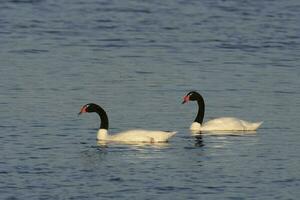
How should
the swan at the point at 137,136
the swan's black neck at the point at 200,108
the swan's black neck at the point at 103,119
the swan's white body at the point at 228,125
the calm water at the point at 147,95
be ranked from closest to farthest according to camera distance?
the calm water at the point at 147,95 → the swan at the point at 137,136 → the swan's black neck at the point at 103,119 → the swan's white body at the point at 228,125 → the swan's black neck at the point at 200,108

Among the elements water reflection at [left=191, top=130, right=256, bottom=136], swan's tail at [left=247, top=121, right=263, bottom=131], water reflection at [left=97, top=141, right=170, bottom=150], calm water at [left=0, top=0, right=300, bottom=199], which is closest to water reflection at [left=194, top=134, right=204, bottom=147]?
calm water at [left=0, top=0, right=300, bottom=199]

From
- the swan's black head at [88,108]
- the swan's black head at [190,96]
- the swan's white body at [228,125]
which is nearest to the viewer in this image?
the swan's black head at [88,108]

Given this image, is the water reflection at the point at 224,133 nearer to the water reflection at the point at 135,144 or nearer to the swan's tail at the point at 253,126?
the swan's tail at the point at 253,126

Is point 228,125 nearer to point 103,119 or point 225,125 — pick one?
point 225,125

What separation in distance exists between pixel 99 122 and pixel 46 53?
9.15 meters

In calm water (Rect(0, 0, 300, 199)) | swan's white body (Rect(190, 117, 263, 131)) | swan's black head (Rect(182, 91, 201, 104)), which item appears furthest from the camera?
swan's black head (Rect(182, 91, 201, 104))

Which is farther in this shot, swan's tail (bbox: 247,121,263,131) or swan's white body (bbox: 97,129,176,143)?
swan's tail (bbox: 247,121,263,131)

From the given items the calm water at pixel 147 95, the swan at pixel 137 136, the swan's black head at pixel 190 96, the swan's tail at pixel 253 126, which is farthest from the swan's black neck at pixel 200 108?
the swan at pixel 137 136

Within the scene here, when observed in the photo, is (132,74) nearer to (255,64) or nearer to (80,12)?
(255,64)

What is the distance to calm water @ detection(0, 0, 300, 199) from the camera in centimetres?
1883

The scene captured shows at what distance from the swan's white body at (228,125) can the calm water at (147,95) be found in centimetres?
20

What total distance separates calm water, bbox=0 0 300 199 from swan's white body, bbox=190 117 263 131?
0.20 metres

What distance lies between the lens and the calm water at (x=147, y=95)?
1883cm

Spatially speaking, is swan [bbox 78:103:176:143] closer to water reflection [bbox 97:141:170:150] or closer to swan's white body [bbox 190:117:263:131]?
water reflection [bbox 97:141:170:150]
